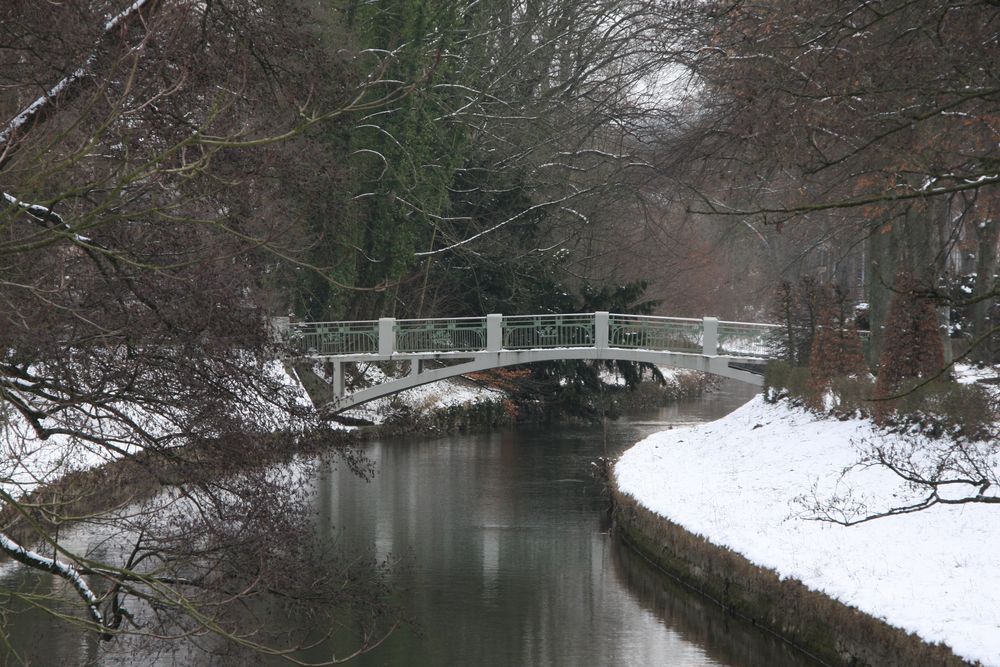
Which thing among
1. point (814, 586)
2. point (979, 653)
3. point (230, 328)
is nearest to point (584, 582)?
point (814, 586)

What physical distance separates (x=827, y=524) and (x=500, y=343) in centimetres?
1224

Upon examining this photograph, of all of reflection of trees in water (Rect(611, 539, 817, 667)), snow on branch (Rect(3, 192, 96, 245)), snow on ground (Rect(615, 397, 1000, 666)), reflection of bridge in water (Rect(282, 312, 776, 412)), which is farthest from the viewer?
reflection of bridge in water (Rect(282, 312, 776, 412))

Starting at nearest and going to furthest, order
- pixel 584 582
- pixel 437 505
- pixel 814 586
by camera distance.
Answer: pixel 814 586 → pixel 584 582 → pixel 437 505

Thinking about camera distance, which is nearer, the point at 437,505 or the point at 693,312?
the point at 437,505

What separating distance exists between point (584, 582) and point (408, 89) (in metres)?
9.21

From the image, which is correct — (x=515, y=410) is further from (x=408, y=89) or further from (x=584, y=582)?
(x=408, y=89)

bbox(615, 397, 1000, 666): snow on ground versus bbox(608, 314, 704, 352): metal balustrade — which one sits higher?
bbox(608, 314, 704, 352): metal balustrade

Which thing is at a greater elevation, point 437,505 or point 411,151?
point 411,151

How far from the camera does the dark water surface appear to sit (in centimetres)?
1134

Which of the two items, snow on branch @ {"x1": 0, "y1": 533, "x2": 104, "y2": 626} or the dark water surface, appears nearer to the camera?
snow on branch @ {"x1": 0, "y1": 533, "x2": 104, "y2": 626}

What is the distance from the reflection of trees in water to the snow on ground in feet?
2.11

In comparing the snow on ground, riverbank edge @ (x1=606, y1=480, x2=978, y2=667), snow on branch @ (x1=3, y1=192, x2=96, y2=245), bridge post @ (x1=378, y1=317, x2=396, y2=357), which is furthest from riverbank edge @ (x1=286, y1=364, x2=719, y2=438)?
snow on branch @ (x1=3, y1=192, x2=96, y2=245)

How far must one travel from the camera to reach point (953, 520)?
1145cm

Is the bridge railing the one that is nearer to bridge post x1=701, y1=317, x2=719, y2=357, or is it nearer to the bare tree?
bridge post x1=701, y1=317, x2=719, y2=357
